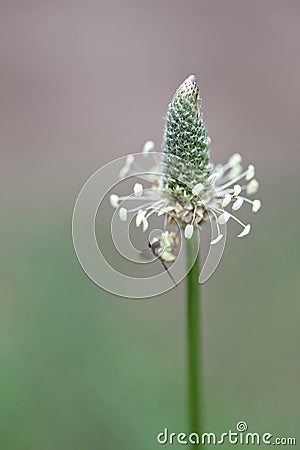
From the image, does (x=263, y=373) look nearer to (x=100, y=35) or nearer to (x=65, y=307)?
(x=65, y=307)

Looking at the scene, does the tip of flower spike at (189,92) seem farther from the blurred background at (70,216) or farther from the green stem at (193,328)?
the blurred background at (70,216)

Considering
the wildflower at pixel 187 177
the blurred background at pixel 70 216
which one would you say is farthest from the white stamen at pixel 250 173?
the blurred background at pixel 70 216

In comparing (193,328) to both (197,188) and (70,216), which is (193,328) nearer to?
(197,188)

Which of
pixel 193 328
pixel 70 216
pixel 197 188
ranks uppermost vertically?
pixel 70 216

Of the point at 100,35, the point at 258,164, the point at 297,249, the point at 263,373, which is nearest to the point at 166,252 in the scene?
the point at 263,373

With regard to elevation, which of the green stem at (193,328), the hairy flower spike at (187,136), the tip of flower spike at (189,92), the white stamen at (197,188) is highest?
the tip of flower spike at (189,92)

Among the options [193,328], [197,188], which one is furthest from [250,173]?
[193,328]
